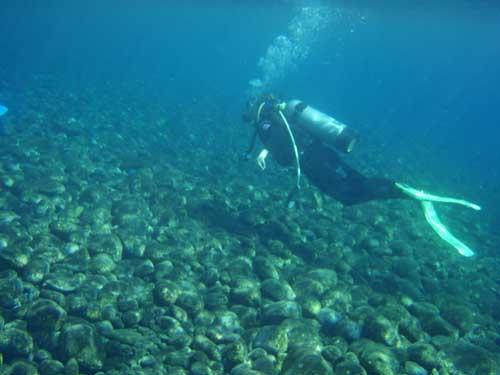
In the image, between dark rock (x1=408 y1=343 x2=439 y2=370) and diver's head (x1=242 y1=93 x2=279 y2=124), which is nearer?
dark rock (x1=408 y1=343 x2=439 y2=370)

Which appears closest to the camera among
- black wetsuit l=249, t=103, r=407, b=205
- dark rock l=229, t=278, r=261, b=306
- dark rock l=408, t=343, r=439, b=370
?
dark rock l=408, t=343, r=439, b=370

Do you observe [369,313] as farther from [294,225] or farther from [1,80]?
[1,80]

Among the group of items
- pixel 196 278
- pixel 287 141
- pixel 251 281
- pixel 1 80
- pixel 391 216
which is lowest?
pixel 1 80

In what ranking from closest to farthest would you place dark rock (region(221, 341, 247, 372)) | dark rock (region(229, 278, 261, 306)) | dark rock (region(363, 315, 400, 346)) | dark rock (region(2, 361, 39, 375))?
dark rock (region(2, 361, 39, 375)) < dark rock (region(221, 341, 247, 372)) < dark rock (region(363, 315, 400, 346)) < dark rock (region(229, 278, 261, 306))

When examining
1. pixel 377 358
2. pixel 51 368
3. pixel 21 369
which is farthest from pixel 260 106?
pixel 21 369

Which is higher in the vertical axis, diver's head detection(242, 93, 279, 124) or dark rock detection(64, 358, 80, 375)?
diver's head detection(242, 93, 279, 124)

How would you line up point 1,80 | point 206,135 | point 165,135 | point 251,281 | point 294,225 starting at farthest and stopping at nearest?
point 1,80, point 206,135, point 165,135, point 294,225, point 251,281

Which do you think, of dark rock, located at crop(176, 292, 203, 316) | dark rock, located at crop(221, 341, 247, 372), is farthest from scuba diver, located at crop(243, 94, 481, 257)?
dark rock, located at crop(221, 341, 247, 372)

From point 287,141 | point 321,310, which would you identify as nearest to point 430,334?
point 321,310

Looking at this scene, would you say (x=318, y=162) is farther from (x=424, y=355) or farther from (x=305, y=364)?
(x=305, y=364)

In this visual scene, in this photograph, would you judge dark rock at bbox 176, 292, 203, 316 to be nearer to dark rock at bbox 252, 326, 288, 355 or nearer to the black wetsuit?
dark rock at bbox 252, 326, 288, 355

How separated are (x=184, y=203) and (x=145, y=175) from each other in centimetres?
246

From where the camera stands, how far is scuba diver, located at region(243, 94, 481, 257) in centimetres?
1091

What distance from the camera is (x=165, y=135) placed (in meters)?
21.9
